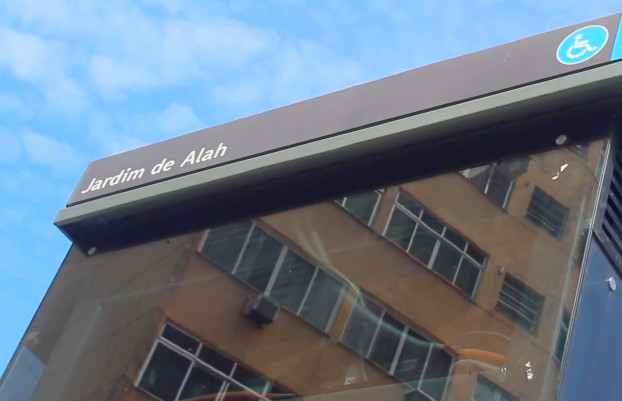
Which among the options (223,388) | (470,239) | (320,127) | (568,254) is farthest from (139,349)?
(568,254)

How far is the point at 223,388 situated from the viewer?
14.8 feet

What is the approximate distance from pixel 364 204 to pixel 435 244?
0.42m

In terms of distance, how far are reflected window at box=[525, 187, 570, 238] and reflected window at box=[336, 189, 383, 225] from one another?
27.4 inches

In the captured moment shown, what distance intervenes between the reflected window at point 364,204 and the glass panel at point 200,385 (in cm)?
87

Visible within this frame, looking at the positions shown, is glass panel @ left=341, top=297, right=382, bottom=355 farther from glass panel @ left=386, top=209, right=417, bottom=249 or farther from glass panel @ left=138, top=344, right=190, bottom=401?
glass panel @ left=138, top=344, right=190, bottom=401

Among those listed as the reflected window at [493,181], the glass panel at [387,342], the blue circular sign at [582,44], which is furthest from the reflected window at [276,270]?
the blue circular sign at [582,44]

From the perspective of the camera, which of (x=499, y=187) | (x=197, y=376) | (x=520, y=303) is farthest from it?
(x=197, y=376)

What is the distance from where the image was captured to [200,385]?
179 inches

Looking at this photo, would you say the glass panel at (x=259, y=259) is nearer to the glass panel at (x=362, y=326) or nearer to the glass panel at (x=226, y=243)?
the glass panel at (x=226, y=243)

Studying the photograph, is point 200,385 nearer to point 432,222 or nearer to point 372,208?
point 372,208

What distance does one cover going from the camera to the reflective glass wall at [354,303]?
3877 mm

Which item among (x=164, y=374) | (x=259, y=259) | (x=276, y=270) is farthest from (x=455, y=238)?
(x=164, y=374)

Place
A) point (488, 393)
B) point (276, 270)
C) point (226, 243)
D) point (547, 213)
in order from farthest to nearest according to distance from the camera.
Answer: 1. point (226, 243)
2. point (276, 270)
3. point (547, 213)
4. point (488, 393)

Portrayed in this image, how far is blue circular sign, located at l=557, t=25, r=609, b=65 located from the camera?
13.4 feet
